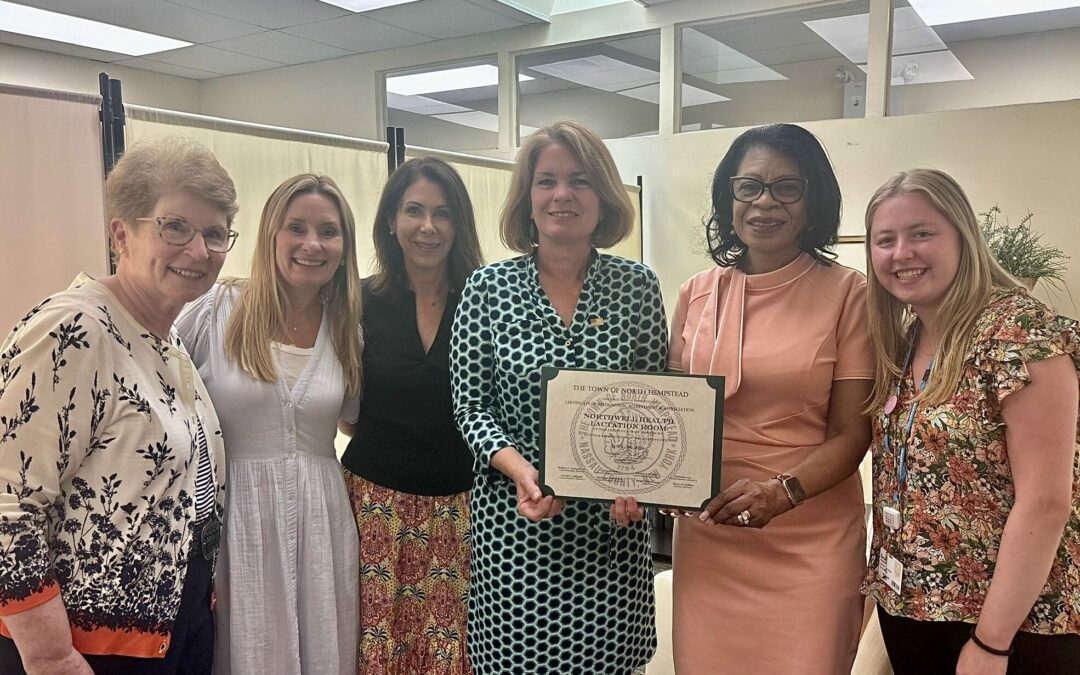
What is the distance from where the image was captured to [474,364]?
1717mm

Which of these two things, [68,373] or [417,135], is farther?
[417,135]

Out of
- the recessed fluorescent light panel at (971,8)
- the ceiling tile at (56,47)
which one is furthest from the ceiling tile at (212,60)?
the recessed fluorescent light panel at (971,8)

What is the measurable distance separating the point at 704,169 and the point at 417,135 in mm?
3331

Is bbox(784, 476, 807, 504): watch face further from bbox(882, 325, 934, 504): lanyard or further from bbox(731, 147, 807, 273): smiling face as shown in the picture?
bbox(731, 147, 807, 273): smiling face

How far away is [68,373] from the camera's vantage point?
1321mm

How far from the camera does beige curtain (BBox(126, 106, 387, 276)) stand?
271 centimetres

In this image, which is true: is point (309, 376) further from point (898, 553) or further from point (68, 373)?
point (898, 553)

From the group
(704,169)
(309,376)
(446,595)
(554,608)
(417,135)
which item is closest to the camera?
(554,608)

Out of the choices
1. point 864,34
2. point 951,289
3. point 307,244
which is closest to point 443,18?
point 864,34

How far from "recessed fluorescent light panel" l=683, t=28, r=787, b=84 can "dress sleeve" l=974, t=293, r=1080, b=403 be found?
4.92m

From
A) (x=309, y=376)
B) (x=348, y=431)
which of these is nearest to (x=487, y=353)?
(x=309, y=376)

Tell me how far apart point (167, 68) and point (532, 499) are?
7.78m

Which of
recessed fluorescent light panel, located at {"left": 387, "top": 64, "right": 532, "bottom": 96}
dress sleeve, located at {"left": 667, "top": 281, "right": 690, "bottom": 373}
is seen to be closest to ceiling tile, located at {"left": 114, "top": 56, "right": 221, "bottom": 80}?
recessed fluorescent light panel, located at {"left": 387, "top": 64, "right": 532, "bottom": 96}

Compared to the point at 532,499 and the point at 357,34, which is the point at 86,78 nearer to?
the point at 357,34
